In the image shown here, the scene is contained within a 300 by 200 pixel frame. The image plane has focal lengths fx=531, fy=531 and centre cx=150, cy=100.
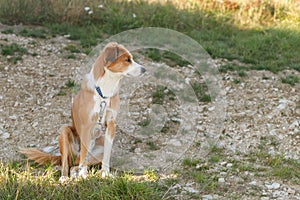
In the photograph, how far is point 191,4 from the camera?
31.6 ft

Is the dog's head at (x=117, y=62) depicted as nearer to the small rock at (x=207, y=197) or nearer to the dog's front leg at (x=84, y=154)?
the dog's front leg at (x=84, y=154)

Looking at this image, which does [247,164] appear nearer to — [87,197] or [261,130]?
[261,130]

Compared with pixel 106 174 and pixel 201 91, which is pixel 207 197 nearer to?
pixel 106 174

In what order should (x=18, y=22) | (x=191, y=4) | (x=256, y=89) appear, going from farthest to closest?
1. (x=191, y=4)
2. (x=18, y=22)
3. (x=256, y=89)

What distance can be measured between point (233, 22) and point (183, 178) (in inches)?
189

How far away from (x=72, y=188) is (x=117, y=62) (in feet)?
3.63

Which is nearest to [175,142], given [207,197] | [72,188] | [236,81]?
[207,197]

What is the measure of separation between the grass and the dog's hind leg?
9.88 feet

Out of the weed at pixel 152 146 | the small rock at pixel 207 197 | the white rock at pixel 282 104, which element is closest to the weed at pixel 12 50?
the weed at pixel 152 146

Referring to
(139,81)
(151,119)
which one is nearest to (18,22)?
(139,81)

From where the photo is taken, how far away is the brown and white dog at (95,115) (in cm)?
447

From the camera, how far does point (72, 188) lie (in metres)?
4.36

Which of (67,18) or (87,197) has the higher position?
(67,18)

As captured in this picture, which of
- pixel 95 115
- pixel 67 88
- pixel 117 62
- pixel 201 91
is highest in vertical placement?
pixel 117 62
